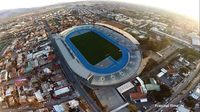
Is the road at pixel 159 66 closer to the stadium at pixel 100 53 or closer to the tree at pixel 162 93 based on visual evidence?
the stadium at pixel 100 53

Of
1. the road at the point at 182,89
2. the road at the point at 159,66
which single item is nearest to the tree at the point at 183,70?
the road at the point at 182,89

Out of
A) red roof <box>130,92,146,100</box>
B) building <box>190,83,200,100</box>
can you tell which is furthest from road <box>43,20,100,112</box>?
building <box>190,83,200,100</box>

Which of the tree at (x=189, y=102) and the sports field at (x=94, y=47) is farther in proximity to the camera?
the sports field at (x=94, y=47)

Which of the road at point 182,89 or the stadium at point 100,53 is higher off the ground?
the stadium at point 100,53

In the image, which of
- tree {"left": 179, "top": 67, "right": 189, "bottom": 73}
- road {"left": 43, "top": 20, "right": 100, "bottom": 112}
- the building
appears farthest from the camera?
tree {"left": 179, "top": 67, "right": 189, "bottom": 73}

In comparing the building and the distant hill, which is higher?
the distant hill

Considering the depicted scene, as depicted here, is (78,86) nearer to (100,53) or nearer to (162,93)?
(100,53)

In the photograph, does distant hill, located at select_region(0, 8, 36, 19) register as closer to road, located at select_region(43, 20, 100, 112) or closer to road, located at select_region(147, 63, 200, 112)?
road, located at select_region(43, 20, 100, 112)
